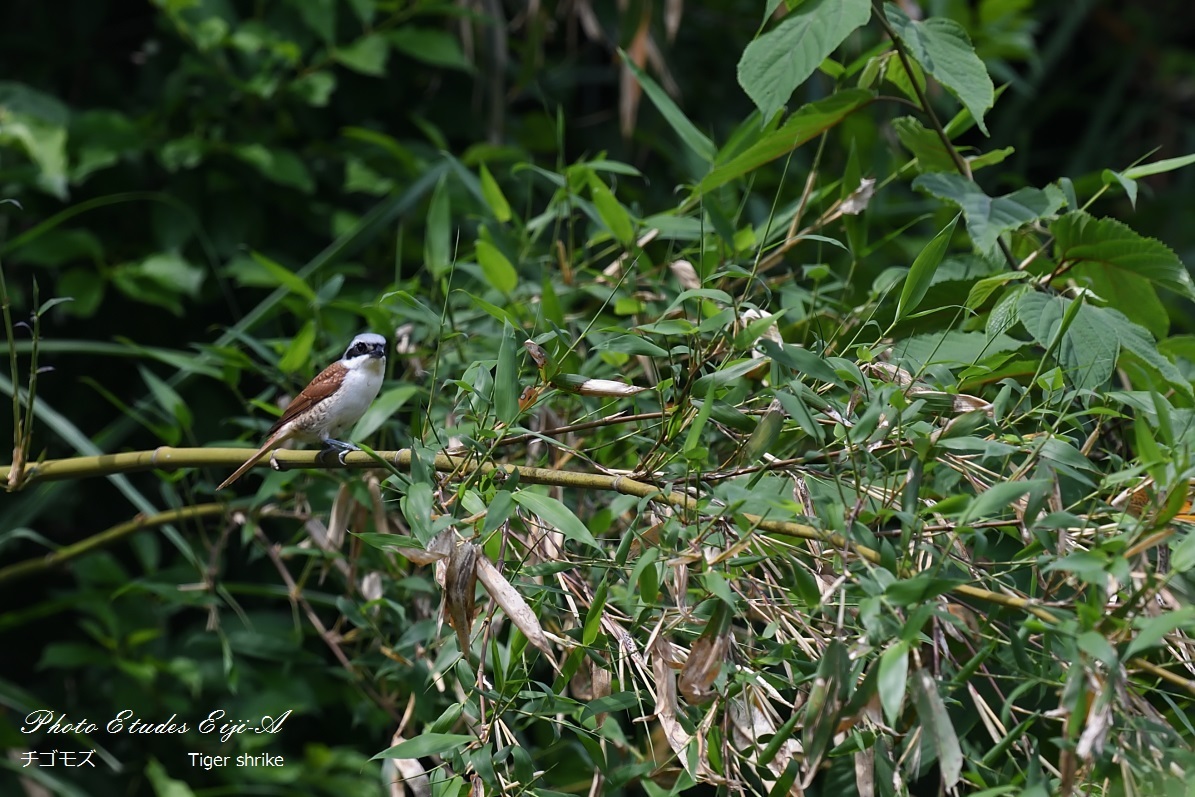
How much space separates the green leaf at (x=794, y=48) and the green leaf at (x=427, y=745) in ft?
2.69

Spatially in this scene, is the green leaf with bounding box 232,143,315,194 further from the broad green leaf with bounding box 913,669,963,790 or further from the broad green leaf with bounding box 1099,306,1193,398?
the broad green leaf with bounding box 913,669,963,790

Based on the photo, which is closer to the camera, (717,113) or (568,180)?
(568,180)

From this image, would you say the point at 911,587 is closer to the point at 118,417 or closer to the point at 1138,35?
the point at 118,417

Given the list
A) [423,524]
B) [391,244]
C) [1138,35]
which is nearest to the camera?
[423,524]

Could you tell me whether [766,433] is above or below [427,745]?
above

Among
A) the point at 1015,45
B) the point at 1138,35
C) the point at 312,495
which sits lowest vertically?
the point at 1138,35

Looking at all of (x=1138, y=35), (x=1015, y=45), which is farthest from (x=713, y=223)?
(x=1138, y=35)

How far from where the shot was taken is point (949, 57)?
148 cm

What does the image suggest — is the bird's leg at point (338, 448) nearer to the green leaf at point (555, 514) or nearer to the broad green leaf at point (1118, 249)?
the green leaf at point (555, 514)

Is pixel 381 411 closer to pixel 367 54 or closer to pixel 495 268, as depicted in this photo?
pixel 495 268

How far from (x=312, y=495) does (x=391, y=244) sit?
3.34 ft

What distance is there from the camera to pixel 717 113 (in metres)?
3.67

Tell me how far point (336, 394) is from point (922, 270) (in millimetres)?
1117

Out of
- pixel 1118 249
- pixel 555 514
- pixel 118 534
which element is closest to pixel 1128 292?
pixel 1118 249
